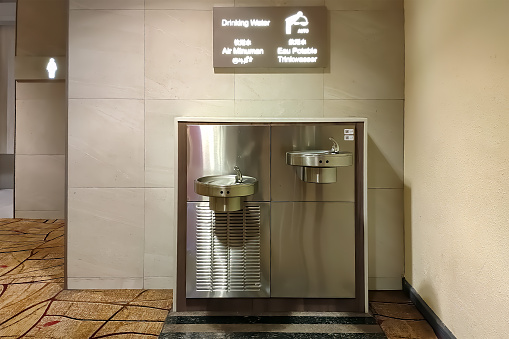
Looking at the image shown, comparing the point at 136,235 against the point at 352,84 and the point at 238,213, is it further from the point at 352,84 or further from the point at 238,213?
the point at 352,84

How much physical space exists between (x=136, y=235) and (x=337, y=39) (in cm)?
232

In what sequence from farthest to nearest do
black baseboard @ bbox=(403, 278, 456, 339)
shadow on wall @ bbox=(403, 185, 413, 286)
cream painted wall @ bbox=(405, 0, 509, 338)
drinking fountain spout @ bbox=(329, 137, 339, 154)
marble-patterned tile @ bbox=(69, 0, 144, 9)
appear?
marble-patterned tile @ bbox=(69, 0, 144, 9) → shadow on wall @ bbox=(403, 185, 413, 286) → drinking fountain spout @ bbox=(329, 137, 339, 154) → black baseboard @ bbox=(403, 278, 456, 339) → cream painted wall @ bbox=(405, 0, 509, 338)

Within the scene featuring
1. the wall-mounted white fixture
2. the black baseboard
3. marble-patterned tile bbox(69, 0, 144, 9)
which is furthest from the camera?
the wall-mounted white fixture

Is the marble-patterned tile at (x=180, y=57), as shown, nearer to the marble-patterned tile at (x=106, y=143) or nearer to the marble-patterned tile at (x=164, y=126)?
the marble-patterned tile at (x=164, y=126)

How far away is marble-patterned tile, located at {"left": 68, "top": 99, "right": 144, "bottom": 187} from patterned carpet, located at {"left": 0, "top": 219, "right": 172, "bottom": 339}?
2.90ft

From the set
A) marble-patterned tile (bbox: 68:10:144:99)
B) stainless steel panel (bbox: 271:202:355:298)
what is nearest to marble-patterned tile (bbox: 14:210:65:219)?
marble-patterned tile (bbox: 68:10:144:99)

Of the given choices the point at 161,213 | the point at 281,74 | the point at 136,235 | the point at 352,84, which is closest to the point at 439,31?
the point at 352,84

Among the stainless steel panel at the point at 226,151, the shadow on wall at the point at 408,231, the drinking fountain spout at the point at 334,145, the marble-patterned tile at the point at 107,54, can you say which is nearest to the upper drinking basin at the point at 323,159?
the drinking fountain spout at the point at 334,145

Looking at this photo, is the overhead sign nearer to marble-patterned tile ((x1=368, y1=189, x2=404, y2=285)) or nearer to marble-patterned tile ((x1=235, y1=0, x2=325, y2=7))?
marble-patterned tile ((x1=235, y1=0, x2=325, y2=7))

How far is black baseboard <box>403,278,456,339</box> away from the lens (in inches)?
83.6

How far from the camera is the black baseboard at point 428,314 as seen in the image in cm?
212

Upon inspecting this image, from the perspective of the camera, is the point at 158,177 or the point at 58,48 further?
the point at 58,48

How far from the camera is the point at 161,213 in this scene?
293 centimetres

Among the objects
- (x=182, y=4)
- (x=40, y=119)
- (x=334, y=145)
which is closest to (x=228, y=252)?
(x=334, y=145)
